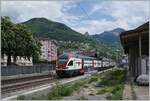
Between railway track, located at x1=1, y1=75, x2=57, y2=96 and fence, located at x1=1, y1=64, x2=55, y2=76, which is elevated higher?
fence, located at x1=1, y1=64, x2=55, y2=76

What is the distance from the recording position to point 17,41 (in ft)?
276

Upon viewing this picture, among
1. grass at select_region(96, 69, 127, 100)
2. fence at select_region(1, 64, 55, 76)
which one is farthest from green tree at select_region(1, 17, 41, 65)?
grass at select_region(96, 69, 127, 100)

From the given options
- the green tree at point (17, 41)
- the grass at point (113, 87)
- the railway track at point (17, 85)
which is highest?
the green tree at point (17, 41)

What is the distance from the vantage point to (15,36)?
84.0 meters

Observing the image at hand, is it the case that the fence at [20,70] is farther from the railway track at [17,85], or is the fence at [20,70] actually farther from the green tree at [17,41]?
the railway track at [17,85]

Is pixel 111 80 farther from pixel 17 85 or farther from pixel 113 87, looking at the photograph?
pixel 113 87

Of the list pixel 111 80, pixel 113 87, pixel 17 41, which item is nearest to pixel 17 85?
pixel 111 80

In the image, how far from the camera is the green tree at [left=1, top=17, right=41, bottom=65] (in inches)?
3137

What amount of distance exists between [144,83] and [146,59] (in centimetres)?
252

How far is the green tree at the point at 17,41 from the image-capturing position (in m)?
79.7

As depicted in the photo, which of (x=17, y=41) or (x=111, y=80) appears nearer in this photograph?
(x=111, y=80)

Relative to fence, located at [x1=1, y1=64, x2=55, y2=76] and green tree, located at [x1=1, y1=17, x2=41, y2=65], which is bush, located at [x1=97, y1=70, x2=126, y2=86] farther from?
green tree, located at [x1=1, y1=17, x2=41, y2=65]

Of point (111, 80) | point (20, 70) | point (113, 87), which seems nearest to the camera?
point (113, 87)

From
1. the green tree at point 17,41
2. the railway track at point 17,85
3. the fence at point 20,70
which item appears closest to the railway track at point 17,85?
the railway track at point 17,85
